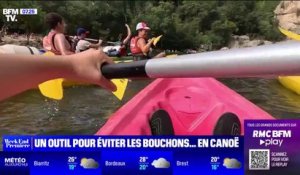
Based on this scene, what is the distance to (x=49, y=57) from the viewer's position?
2.86 ft

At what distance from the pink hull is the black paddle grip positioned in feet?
3.66

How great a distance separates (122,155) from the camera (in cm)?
143

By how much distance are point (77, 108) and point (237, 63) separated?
425 cm

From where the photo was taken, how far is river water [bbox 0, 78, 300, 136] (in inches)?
151

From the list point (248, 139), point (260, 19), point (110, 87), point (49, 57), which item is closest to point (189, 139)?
point (248, 139)

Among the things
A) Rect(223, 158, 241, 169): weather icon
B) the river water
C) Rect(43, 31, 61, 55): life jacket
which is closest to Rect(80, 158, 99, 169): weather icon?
Rect(223, 158, 241, 169): weather icon

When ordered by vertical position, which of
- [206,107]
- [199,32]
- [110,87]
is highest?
[110,87]

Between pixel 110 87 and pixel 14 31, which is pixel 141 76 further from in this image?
pixel 14 31

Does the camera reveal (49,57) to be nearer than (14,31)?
Yes

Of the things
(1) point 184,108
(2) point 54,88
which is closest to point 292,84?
(1) point 184,108

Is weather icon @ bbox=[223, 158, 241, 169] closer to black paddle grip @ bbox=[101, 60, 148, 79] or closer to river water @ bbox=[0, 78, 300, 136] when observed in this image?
black paddle grip @ bbox=[101, 60, 148, 79]

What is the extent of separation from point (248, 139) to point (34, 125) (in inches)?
112

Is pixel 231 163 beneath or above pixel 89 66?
beneath

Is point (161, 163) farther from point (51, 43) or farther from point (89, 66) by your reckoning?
point (51, 43)
